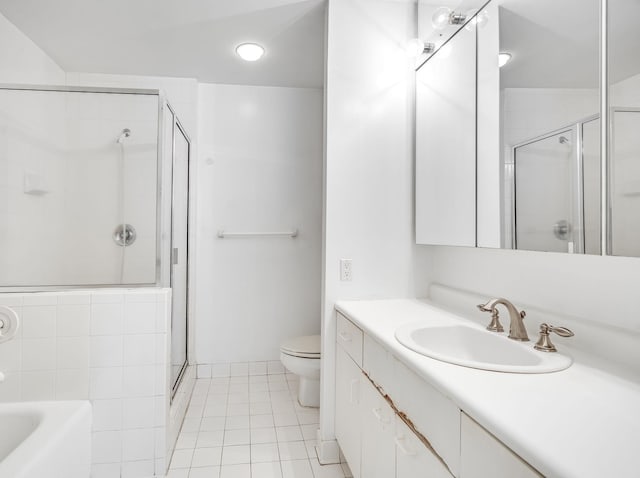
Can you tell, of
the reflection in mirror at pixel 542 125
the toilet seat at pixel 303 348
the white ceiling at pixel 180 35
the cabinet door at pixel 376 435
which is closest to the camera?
the reflection in mirror at pixel 542 125

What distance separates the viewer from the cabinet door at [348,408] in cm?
145

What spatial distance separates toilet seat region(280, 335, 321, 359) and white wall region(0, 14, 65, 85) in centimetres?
210

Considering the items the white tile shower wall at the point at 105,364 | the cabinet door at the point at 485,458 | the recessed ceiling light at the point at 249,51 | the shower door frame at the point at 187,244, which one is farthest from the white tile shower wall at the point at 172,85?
the cabinet door at the point at 485,458

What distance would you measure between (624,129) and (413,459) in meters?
0.96

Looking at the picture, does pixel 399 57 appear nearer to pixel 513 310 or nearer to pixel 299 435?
pixel 513 310

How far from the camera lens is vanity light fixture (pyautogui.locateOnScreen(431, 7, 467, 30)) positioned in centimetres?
150

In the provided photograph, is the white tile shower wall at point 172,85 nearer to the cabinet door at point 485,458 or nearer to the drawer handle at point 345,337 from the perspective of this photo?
the drawer handle at point 345,337

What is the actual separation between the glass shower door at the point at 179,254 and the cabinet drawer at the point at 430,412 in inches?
58.1

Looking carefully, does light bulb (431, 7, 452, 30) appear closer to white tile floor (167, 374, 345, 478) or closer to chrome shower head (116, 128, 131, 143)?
chrome shower head (116, 128, 131, 143)

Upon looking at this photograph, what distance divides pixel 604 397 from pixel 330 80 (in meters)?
1.63

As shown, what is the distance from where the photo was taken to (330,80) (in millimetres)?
1828

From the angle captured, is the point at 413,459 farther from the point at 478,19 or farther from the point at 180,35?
the point at 180,35

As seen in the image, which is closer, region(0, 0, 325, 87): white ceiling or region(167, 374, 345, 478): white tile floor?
region(167, 374, 345, 478): white tile floor

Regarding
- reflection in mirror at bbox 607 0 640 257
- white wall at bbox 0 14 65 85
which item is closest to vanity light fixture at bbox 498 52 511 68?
reflection in mirror at bbox 607 0 640 257
